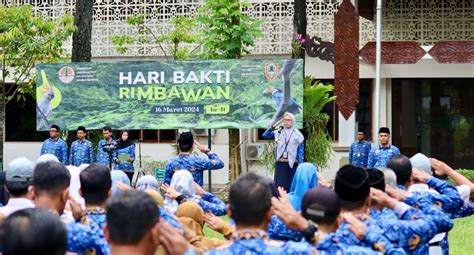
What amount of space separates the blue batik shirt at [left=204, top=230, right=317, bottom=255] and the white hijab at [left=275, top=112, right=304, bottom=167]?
9993 mm

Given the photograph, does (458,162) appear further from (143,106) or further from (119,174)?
(119,174)

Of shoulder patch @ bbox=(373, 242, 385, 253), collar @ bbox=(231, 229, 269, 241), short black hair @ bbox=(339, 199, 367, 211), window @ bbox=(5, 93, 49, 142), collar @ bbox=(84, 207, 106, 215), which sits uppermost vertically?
window @ bbox=(5, 93, 49, 142)

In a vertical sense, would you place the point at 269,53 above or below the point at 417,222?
above

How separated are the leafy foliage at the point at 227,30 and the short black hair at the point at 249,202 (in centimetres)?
1371

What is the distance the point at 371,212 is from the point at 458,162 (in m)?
16.2

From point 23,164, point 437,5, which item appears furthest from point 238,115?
point 23,164

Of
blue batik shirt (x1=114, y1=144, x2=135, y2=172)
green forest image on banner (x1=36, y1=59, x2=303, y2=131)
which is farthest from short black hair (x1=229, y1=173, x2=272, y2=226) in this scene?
blue batik shirt (x1=114, y1=144, x2=135, y2=172)

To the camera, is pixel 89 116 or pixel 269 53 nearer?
pixel 89 116

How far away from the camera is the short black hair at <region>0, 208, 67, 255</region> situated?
123 inches

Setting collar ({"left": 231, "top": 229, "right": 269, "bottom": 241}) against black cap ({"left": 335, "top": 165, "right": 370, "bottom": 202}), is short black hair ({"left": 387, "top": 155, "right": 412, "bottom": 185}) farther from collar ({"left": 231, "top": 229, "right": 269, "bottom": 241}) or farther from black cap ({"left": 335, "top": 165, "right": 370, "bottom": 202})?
collar ({"left": 231, "top": 229, "right": 269, "bottom": 241})

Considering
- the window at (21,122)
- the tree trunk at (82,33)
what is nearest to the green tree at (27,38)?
the tree trunk at (82,33)

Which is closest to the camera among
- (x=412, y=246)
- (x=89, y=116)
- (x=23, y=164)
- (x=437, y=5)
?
(x=412, y=246)

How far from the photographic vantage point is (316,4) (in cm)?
2016

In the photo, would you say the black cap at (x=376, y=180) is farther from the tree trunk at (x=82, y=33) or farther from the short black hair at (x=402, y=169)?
the tree trunk at (x=82, y=33)
